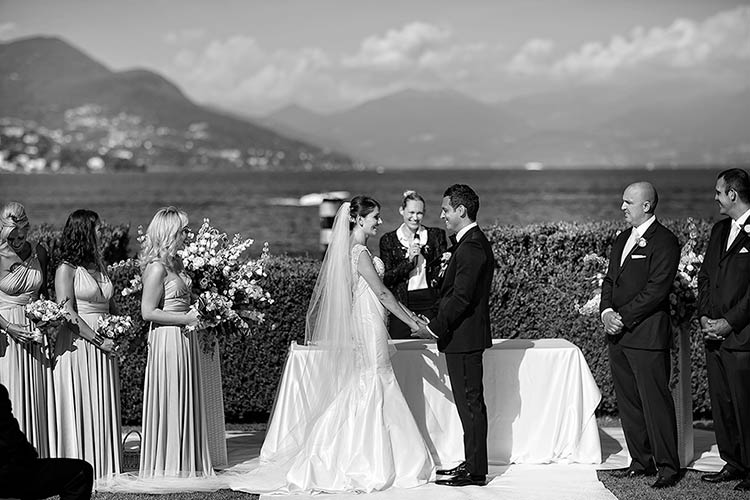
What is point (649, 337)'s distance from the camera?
24.6ft

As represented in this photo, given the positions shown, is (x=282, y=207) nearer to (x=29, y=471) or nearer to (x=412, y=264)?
(x=412, y=264)

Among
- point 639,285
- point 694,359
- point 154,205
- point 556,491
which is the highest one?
point 154,205

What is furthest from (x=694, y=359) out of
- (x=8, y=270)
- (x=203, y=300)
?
(x=8, y=270)

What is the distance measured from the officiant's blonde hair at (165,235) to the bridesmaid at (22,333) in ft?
3.21

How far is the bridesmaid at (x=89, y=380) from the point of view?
765 cm

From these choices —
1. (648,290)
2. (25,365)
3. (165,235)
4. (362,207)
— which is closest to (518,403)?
(648,290)

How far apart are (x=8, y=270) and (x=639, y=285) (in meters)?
5.18

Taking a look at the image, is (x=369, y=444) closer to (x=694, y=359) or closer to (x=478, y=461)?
(x=478, y=461)

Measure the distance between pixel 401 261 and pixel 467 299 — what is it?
84.9 inches

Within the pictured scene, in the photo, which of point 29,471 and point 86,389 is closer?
point 29,471

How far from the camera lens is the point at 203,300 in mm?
7887

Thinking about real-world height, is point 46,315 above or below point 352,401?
above

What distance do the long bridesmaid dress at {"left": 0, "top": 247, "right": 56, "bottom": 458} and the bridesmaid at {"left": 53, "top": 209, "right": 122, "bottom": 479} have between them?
0.45 feet

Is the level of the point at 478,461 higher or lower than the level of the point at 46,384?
lower
